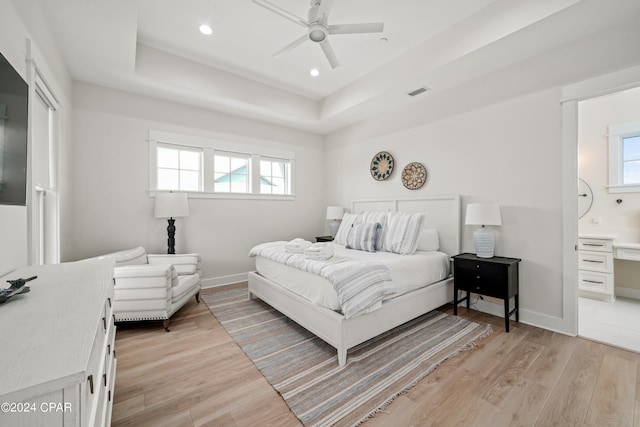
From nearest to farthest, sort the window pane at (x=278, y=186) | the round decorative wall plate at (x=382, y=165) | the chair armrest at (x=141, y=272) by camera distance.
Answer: the chair armrest at (x=141, y=272) < the round decorative wall plate at (x=382, y=165) < the window pane at (x=278, y=186)

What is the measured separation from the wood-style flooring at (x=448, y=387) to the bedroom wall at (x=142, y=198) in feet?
5.09

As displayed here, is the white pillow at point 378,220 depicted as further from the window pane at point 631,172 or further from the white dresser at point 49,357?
the window pane at point 631,172

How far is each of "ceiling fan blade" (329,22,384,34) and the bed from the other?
6.87 feet

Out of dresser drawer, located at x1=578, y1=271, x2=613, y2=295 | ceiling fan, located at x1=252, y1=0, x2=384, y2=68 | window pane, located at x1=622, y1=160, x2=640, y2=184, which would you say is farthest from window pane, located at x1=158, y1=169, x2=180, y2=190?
window pane, located at x1=622, y1=160, x2=640, y2=184

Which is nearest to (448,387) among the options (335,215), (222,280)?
(335,215)

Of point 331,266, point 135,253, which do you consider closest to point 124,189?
point 135,253

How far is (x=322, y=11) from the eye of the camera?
82.1 inches

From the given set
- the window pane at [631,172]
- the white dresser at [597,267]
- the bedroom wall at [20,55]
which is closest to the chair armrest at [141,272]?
the bedroom wall at [20,55]

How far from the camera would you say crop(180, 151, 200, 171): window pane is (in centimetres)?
390

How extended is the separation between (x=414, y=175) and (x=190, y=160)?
3328 millimetres

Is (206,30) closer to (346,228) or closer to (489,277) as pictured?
(346,228)

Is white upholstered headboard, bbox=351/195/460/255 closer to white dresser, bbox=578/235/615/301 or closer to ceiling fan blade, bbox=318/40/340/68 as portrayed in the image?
white dresser, bbox=578/235/615/301

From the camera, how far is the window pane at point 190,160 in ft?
12.8

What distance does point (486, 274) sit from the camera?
8.75ft
